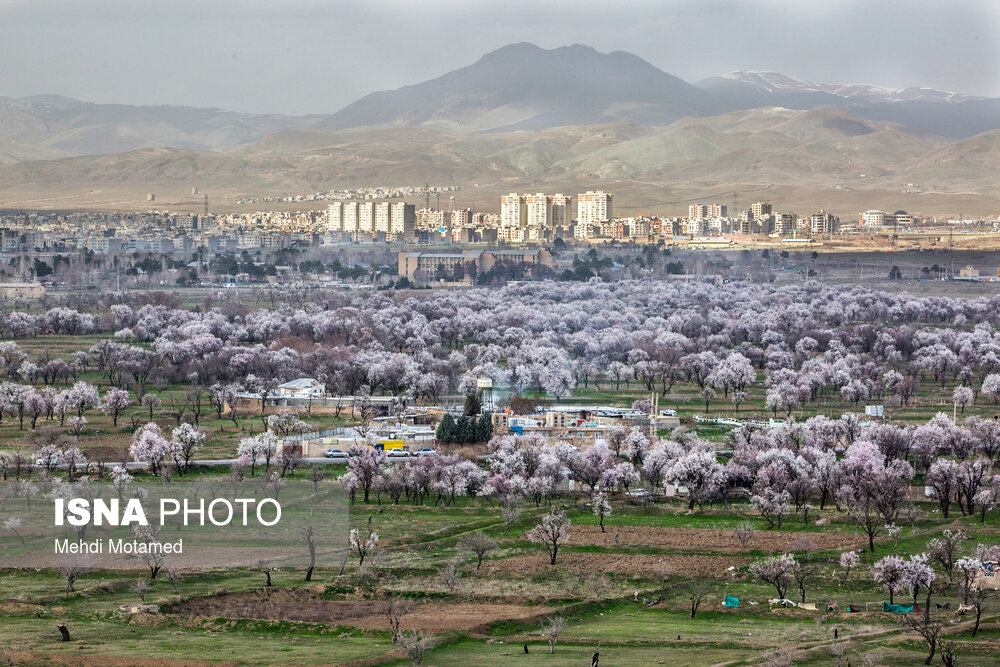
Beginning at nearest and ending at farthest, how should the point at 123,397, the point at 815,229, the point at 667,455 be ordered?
the point at 667,455, the point at 123,397, the point at 815,229

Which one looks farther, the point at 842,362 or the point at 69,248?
the point at 69,248

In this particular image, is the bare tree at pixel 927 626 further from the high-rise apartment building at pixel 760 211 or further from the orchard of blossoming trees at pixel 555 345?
the high-rise apartment building at pixel 760 211

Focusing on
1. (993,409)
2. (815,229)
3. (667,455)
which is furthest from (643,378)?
(815,229)

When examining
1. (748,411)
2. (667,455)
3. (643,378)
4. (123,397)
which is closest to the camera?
(667,455)

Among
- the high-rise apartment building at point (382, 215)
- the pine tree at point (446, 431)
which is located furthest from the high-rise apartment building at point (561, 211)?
the pine tree at point (446, 431)

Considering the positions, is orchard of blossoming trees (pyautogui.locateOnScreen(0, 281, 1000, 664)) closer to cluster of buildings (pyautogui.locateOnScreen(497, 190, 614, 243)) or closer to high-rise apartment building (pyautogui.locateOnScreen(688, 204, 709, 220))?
cluster of buildings (pyautogui.locateOnScreen(497, 190, 614, 243))

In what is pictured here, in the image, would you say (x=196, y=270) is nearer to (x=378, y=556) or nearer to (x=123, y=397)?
(x=123, y=397)

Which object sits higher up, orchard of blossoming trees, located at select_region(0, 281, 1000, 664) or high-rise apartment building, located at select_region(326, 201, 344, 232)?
high-rise apartment building, located at select_region(326, 201, 344, 232)

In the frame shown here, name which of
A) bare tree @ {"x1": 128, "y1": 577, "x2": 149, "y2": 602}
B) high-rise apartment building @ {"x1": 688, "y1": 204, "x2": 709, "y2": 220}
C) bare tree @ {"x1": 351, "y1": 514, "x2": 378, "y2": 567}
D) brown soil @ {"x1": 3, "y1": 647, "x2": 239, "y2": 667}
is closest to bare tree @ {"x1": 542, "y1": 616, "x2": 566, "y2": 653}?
bare tree @ {"x1": 351, "y1": 514, "x2": 378, "y2": 567}
